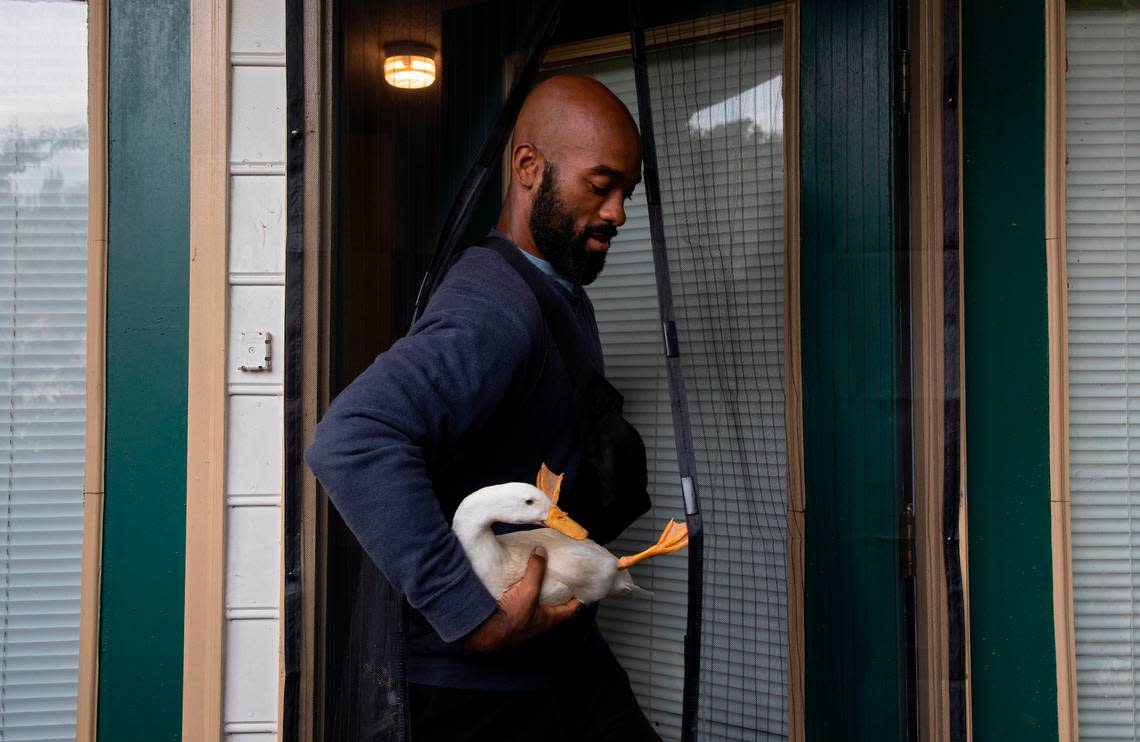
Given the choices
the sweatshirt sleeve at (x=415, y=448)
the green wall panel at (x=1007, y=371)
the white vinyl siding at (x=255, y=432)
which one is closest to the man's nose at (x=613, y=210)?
the sweatshirt sleeve at (x=415, y=448)

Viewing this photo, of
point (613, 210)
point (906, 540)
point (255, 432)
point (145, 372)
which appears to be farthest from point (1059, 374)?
point (145, 372)

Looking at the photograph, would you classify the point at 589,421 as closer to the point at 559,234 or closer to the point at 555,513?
the point at 555,513

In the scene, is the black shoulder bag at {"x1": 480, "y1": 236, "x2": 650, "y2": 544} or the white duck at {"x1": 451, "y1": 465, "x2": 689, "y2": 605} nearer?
the white duck at {"x1": 451, "y1": 465, "x2": 689, "y2": 605}

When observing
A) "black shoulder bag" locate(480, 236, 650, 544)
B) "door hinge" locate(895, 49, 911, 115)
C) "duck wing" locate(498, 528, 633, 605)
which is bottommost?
"duck wing" locate(498, 528, 633, 605)

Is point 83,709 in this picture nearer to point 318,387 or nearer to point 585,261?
point 318,387

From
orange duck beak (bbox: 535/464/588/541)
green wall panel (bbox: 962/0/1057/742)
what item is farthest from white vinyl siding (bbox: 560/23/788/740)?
green wall panel (bbox: 962/0/1057/742)

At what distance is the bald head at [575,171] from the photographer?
1373 mm

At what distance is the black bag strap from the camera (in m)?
1.33

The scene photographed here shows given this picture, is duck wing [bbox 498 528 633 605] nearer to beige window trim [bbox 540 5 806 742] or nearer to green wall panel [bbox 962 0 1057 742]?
beige window trim [bbox 540 5 806 742]

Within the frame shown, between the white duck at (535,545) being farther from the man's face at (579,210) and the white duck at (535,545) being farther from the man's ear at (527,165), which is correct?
the man's ear at (527,165)

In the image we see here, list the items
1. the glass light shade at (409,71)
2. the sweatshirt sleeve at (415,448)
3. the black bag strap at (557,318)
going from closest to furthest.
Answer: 1. the sweatshirt sleeve at (415,448)
2. the black bag strap at (557,318)
3. the glass light shade at (409,71)

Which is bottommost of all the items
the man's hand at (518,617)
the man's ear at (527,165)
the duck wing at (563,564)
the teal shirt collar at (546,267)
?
the man's hand at (518,617)

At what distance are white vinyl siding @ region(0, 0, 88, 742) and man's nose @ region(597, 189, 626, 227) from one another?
131cm

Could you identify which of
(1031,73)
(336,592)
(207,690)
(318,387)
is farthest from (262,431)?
(1031,73)
